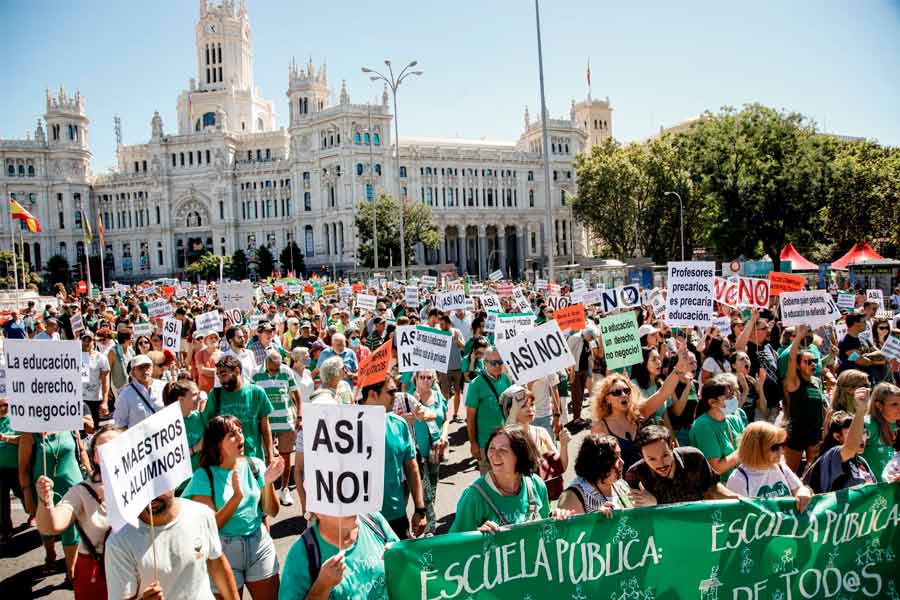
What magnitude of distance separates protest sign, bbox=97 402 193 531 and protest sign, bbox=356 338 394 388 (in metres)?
2.21

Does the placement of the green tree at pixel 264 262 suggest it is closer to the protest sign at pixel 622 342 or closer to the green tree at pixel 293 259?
the green tree at pixel 293 259

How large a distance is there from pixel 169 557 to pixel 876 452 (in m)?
4.80

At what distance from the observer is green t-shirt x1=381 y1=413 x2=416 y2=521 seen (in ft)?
17.9

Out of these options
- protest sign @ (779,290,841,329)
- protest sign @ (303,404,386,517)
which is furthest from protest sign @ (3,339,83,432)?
protest sign @ (779,290,841,329)

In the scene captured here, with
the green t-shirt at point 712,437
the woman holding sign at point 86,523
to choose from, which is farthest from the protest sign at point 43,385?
the green t-shirt at point 712,437

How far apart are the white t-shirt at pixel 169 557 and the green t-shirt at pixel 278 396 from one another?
4.66m

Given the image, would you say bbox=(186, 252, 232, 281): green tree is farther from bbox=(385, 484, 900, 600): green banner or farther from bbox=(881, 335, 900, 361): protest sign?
bbox=(385, 484, 900, 600): green banner

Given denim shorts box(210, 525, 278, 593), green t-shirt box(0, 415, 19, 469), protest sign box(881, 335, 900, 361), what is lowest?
denim shorts box(210, 525, 278, 593)

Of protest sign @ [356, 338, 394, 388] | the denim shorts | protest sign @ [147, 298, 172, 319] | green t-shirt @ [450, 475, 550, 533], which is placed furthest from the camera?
protest sign @ [147, 298, 172, 319]

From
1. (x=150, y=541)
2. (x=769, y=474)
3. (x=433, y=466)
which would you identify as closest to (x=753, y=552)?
(x=769, y=474)

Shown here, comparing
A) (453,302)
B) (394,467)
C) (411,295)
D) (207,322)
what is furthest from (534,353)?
(411,295)

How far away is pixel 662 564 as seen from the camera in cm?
449

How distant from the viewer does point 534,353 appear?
7.05m

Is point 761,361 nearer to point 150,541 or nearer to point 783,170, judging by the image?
point 150,541
